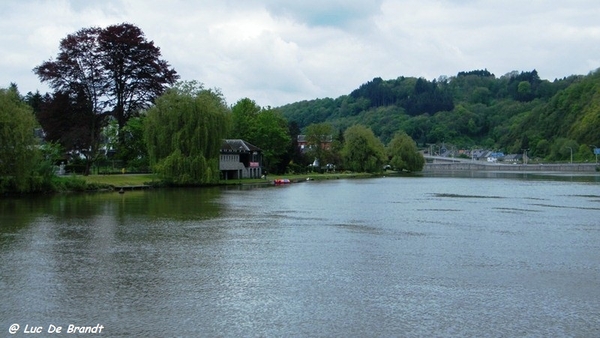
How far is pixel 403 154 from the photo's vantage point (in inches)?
5472

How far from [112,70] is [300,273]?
55308 millimetres

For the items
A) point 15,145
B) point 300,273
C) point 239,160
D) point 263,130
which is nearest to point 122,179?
point 15,145

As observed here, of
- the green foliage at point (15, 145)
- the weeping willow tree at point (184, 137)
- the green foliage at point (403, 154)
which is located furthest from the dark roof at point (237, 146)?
the green foliage at point (403, 154)

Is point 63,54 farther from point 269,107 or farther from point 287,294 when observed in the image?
point 287,294

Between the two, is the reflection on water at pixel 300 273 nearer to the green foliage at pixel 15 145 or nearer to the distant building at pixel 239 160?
the green foliage at pixel 15 145

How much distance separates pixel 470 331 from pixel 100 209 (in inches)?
1230

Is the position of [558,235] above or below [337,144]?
below

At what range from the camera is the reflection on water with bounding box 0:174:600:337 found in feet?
47.5

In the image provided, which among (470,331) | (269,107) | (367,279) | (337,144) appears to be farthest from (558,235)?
(337,144)

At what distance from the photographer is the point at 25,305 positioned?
15508mm

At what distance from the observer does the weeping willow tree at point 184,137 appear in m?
63.3

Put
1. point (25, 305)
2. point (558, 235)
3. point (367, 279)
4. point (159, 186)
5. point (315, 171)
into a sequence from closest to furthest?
point (25, 305) < point (367, 279) < point (558, 235) < point (159, 186) < point (315, 171)

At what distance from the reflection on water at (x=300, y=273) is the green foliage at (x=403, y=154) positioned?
328ft

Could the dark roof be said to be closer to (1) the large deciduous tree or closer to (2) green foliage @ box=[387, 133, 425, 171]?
(1) the large deciduous tree
